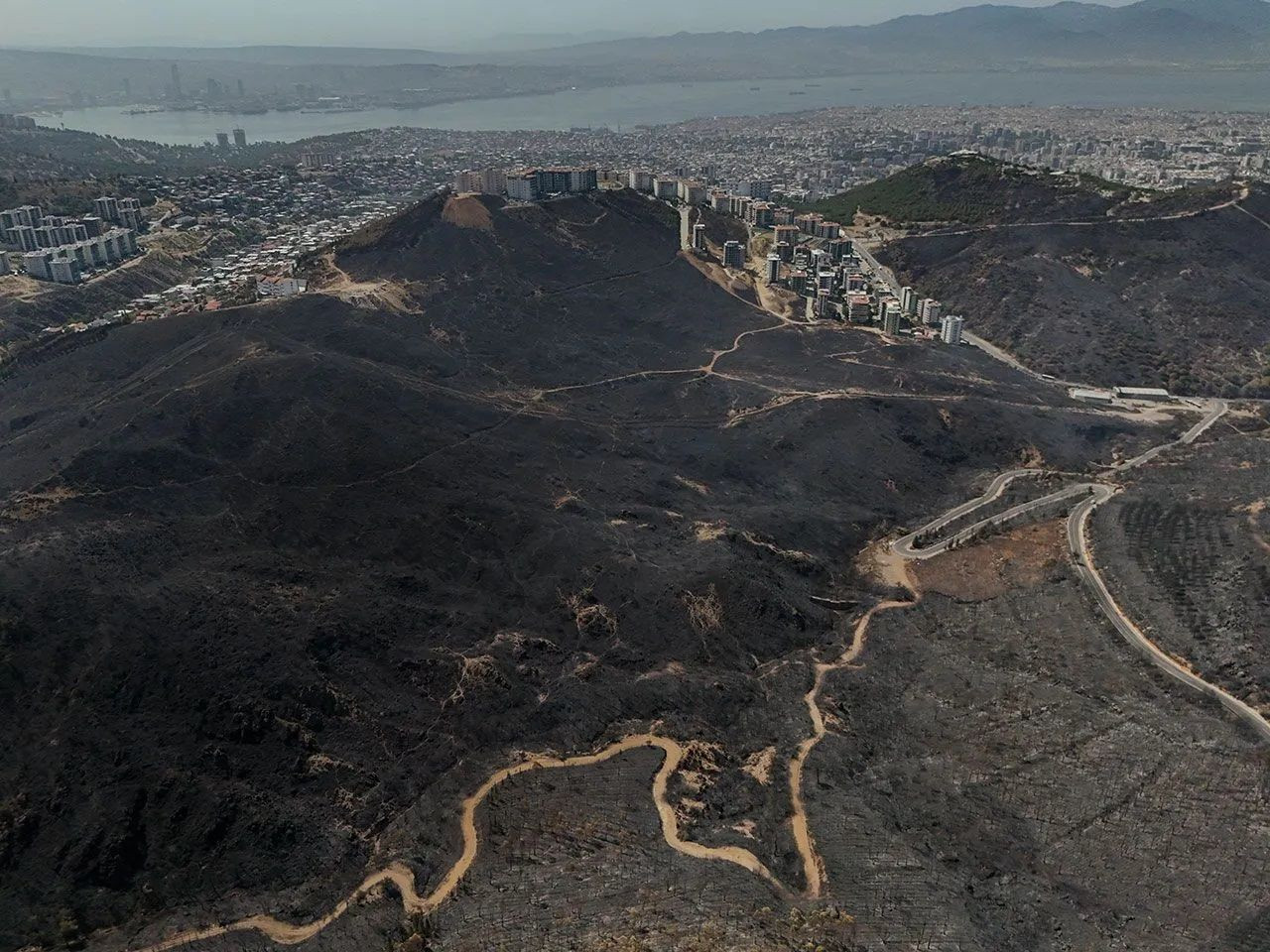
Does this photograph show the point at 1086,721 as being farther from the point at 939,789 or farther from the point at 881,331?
the point at 881,331

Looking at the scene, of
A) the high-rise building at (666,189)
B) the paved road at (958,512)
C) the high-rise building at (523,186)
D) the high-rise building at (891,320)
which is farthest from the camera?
the high-rise building at (666,189)

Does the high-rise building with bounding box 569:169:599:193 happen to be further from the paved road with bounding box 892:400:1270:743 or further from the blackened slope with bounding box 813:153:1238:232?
the paved road with bounding box 892:400:1270:743

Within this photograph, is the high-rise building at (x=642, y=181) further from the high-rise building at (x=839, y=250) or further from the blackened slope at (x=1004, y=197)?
the high-rise building at (x=839, y=250)

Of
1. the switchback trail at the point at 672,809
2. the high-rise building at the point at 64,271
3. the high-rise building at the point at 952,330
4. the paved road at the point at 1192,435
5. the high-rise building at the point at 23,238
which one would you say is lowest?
the switchback trail at the point at 672,809

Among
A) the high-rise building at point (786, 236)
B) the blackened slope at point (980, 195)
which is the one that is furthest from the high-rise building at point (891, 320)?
the blackened slope at point (980, 195)

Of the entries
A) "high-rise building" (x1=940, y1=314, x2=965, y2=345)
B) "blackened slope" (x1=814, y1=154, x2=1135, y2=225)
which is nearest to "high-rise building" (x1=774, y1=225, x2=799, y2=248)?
"blackened slope" (x1=814, y1=154, x2=1135, y2=225)

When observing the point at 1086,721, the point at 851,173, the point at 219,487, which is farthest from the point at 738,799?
the point at 851,173
